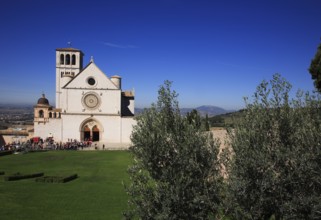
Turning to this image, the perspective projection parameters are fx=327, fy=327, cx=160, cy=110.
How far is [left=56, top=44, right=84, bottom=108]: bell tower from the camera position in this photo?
61781mm

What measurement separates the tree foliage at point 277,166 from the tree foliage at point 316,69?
68.6ft

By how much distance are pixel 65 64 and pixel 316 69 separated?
45.6 m

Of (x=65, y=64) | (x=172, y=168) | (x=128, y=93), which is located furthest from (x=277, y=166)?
(x=65, y=64)

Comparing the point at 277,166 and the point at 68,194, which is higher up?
the point at 277,166

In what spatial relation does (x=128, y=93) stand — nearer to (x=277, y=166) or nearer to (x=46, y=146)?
(x=46, y=146)

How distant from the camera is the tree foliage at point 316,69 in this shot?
100 feet

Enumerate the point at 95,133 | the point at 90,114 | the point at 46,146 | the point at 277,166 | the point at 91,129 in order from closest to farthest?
the point at 277,166 → the point at 46,146 → the point at 90,114 → the point at 91,129 → the point at 95,133

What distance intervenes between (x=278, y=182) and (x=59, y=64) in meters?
57.0

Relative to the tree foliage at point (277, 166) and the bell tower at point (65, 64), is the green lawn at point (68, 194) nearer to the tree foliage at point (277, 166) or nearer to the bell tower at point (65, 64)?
the tree foliage at point (277, 166)

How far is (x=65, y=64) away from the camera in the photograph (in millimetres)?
62219

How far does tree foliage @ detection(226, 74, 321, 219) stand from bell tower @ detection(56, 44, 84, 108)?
5411 cm

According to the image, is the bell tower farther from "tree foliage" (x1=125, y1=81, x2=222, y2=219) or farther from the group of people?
"tree foliage" (x1=125, y1=81, x2=222, y2=219)

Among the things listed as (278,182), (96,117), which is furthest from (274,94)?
(96,117)

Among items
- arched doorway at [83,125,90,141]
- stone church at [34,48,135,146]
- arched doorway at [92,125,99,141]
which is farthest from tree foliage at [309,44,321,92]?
arched doorway at [83,125,90,141]
